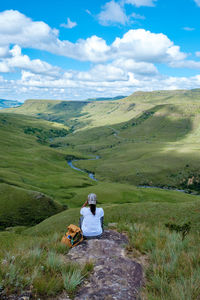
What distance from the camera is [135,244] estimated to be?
35.9ft

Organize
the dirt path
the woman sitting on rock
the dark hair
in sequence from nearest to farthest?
the dirt path < the dark hair < the woman sitting on rock

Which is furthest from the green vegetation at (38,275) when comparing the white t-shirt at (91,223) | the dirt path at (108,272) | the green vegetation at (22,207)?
the green vegetation at (22,207)

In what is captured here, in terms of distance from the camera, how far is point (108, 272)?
27.0 feet

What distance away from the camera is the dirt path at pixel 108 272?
690 cm

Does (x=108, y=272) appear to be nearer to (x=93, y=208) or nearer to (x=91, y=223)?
(x=93, y=208)

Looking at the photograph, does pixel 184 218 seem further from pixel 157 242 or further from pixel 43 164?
pixel 43 164

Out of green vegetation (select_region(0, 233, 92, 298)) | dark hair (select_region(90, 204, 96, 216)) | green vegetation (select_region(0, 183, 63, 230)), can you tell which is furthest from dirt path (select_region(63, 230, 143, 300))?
green vegetation (select_region(0, 183, 63, 230))

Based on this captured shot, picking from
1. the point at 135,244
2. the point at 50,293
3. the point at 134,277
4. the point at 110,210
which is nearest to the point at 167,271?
the point at 134,277

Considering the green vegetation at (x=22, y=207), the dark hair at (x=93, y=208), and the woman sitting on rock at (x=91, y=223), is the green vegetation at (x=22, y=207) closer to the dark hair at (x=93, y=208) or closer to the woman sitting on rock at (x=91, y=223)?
the woman sitting on rock at (x=91, y=223)

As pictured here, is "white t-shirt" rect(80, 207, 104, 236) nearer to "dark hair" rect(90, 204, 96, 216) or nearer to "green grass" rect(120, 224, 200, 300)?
"dark hair" rect(90, 204, 96, 216)

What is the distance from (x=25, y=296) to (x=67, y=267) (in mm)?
2003

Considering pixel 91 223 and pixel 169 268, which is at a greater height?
pixel 169 268

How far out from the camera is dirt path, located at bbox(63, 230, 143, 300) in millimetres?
6903

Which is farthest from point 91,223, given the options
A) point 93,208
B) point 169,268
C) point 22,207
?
point 22,207
